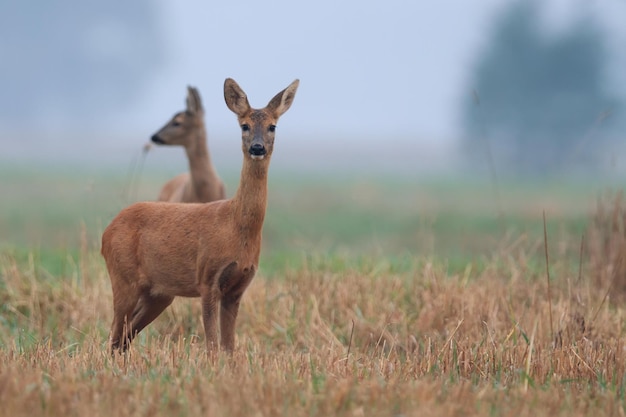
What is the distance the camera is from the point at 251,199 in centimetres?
759

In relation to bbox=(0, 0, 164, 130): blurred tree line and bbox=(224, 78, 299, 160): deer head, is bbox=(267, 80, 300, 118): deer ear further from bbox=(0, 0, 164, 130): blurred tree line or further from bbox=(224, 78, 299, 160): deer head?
bbox=(0, 0, 164, 130): blurred tree line

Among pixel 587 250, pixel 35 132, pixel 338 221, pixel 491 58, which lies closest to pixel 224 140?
pixel 35 132

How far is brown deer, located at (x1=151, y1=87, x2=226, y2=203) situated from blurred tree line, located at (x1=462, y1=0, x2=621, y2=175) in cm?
5842

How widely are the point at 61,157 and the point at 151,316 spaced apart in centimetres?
12320

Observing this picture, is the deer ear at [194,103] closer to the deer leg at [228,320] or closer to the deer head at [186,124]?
the deer head at [186,124]

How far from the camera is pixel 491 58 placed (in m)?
78.9

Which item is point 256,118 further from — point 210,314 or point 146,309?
point 146,309

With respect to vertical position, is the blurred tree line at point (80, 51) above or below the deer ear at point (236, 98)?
above

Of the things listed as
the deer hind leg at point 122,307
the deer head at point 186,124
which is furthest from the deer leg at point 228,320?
the deer head at point 186,124

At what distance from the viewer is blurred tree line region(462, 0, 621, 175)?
238 feet

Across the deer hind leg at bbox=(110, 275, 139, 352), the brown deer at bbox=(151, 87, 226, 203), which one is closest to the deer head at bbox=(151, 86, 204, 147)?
the brown deer at bbox=(151, 87, 226, 203)

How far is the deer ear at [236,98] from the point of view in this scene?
776cm

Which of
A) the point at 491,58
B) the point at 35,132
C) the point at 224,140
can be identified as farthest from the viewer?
the point at 224,140

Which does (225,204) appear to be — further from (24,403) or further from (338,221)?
(338,221)
